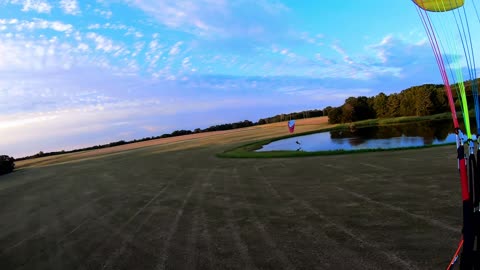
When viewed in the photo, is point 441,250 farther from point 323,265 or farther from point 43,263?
point 43,263

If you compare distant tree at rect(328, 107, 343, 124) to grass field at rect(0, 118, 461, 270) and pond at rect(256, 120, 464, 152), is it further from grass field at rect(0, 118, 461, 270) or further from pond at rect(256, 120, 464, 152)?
grass field at rect(0, 118, 461, 270)

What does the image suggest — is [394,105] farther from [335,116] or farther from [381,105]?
[335,116]

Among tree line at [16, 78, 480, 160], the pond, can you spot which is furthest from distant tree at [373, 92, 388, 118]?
the pond

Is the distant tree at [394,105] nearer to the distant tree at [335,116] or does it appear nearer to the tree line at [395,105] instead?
the tree line at [395,105]

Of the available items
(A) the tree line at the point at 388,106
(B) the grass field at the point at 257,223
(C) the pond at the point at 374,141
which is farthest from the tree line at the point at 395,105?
(B) the grass field at the point at 257,223

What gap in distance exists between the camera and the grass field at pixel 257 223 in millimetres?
6996

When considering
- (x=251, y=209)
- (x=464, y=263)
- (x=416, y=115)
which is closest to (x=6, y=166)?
(x=251, y=209)

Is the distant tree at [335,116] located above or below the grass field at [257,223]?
above

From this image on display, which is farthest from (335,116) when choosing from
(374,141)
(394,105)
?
(374,141)

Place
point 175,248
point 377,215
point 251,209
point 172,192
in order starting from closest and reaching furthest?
point 175,248
point 377,215
point 251,209
point 172,192

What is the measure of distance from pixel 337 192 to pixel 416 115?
257 feet

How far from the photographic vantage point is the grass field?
7.00 metres

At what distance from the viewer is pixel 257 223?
31.3 ft

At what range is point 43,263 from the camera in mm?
8172
